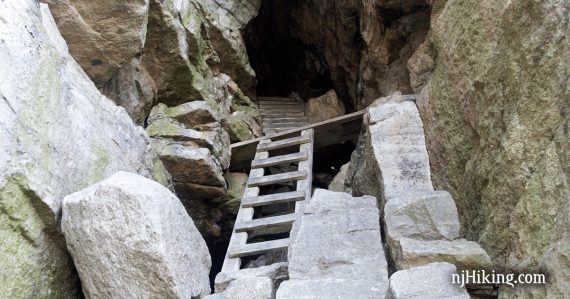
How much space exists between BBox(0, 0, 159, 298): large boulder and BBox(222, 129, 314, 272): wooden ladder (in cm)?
167

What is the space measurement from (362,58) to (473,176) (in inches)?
221

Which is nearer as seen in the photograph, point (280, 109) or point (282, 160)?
point (282, 160)

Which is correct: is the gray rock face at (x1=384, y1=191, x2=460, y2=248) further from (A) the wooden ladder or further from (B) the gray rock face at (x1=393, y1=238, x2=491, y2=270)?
(A) the wooden ladder

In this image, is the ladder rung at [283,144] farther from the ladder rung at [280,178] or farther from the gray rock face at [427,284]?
the gray rock face at [427,284]

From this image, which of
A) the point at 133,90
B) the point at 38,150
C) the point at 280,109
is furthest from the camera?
the point at 280,109

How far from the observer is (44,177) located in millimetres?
3457

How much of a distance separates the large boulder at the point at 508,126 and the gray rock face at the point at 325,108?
5.86 meters

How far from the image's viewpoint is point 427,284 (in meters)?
2.78

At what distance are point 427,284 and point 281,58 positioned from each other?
12.1 m

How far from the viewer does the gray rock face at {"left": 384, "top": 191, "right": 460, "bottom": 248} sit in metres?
3.57

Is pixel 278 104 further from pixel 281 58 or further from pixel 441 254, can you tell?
pixel 441 254

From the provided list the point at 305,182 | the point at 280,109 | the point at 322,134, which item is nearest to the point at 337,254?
the point at 305,182

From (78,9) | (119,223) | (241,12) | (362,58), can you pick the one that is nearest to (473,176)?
(119,223)

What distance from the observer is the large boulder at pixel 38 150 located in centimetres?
318
